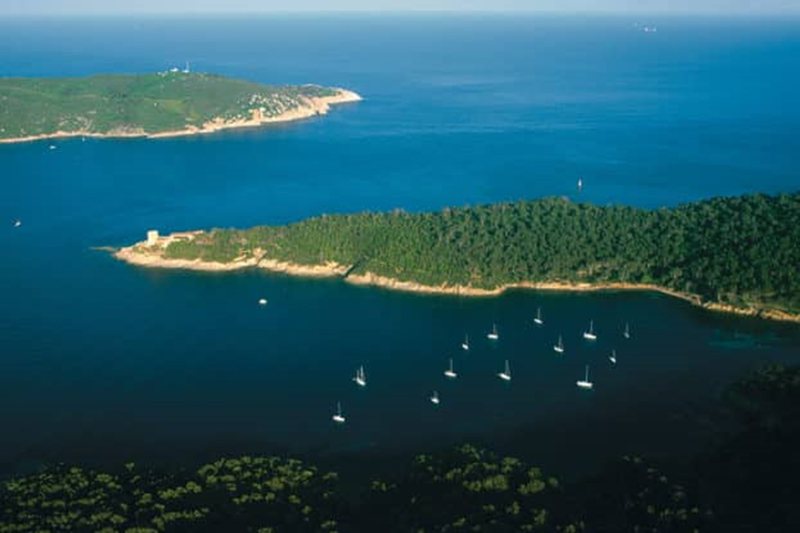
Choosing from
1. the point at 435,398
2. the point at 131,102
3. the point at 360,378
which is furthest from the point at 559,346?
the point at 131,102

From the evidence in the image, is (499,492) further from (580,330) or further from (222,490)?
(580,330)

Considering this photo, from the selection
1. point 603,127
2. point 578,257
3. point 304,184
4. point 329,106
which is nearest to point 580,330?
point 578,257

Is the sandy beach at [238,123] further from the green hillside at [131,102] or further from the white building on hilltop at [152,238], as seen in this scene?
the white building on hilltop at [152,238]

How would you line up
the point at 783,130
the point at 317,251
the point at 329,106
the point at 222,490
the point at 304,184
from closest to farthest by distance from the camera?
the point at 222,490 → the point at 317,251 → the point at 304,184 → the point at 783,130 → the point at 329,106

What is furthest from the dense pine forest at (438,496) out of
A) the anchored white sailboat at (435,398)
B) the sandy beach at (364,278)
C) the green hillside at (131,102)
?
the green hillside at (131,102)

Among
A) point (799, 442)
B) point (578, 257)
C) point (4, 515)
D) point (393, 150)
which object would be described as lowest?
point (4, 515)

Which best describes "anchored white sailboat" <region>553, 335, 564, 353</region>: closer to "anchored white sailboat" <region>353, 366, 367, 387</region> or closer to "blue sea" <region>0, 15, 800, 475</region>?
"blue sea" <region>0, 15, 800, 475</region>

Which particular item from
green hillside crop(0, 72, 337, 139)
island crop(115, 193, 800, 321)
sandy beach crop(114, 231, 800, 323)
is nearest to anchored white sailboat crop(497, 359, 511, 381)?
sandy beach crop(114, 231, 800, 323)
